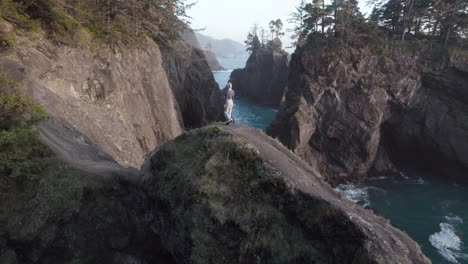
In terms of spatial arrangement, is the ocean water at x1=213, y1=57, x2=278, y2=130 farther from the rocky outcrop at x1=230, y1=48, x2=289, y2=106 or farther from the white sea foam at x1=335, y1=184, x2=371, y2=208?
the white sea foam at x1=335, y1=184, x2=371, y2=208

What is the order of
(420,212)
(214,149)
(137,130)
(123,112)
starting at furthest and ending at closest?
1. (420,212)
2. (137,130)
3. (123,112)
4. (214,149)

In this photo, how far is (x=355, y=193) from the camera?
3369 centimetres

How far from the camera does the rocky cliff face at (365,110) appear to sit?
122ft

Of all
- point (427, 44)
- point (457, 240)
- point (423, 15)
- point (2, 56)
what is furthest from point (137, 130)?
point (423, 15)

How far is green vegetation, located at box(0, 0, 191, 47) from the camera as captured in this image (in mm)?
15333

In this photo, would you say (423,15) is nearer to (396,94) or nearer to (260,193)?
(396,94)

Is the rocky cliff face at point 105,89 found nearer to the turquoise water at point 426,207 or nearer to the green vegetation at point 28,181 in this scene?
the green vegetation at point 28,181

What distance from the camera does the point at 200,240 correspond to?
8.34 meters

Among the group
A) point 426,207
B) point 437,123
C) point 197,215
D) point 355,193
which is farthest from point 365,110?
point 197,215

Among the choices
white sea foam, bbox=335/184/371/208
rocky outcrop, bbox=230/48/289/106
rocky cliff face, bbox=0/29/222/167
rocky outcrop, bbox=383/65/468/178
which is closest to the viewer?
rocky cliff face, bbox=0/29/222/167

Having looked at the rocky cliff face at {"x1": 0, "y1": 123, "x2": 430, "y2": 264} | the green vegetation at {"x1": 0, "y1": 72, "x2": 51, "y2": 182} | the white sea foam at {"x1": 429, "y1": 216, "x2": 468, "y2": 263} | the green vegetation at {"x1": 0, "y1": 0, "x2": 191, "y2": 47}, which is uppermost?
the green vegetation at {"x1": 0, "y1": 0, "x2": 191, "y2": 47}

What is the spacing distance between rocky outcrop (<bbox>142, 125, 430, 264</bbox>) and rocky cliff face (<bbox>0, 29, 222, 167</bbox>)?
9.20 m

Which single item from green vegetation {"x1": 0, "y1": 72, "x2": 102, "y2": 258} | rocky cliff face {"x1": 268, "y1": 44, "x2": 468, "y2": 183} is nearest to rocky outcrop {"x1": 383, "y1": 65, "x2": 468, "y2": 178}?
rocky cliff face {"x1": 268, "y1": 44, "x2": 468, "y2": 183}

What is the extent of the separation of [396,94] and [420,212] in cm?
1537
